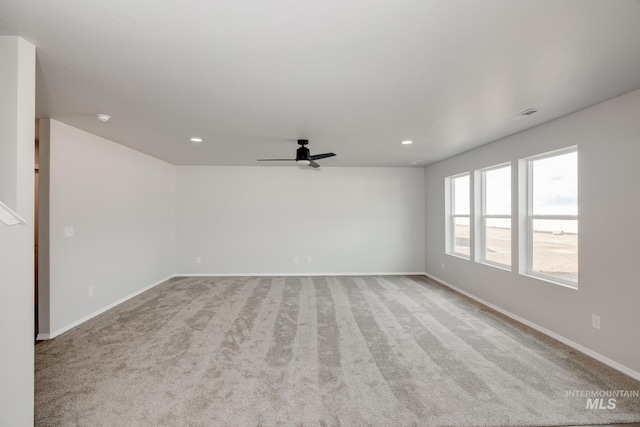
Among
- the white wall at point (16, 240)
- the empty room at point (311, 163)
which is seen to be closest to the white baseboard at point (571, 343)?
the empty room at point (311, 163)

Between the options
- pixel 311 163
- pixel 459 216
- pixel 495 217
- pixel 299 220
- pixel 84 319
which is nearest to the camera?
pixel 84 319

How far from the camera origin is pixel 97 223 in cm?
396

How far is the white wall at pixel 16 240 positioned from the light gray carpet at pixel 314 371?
18.5 inches

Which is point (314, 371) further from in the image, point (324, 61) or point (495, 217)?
point (495, 217)

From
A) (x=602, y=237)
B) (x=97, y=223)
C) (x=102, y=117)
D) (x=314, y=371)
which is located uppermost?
(x=102, y=117)

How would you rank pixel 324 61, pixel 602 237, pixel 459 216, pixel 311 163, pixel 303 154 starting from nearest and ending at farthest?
pixel 324 61 → pixel 602 237 → pixel 303 154 → pixel 311 163 → pixel 459 216

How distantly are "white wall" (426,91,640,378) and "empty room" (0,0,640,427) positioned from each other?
2 centimetres

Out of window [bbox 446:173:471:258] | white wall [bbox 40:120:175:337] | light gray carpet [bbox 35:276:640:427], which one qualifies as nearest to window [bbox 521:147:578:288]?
light gray carpet [bbox 35:276:640:427]

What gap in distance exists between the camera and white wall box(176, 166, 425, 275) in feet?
20.6

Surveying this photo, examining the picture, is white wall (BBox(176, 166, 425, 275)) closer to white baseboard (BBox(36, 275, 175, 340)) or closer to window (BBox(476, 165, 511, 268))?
white baseboard (BBox(36, 275, 175, 340))

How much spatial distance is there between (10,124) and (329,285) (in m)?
4.73

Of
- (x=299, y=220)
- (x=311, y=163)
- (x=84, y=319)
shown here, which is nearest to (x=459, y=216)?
(x=311, y=163)

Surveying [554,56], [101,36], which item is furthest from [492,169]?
[101,36]

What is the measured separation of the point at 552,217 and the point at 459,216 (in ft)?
6.64
